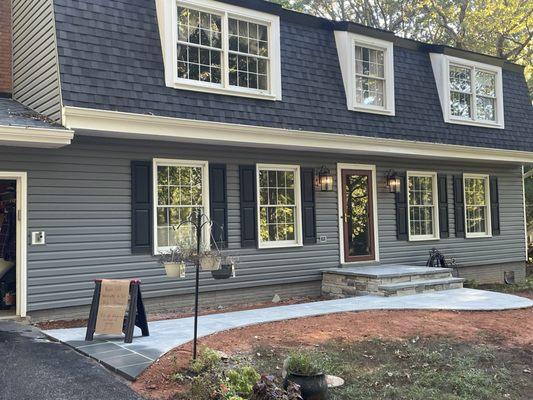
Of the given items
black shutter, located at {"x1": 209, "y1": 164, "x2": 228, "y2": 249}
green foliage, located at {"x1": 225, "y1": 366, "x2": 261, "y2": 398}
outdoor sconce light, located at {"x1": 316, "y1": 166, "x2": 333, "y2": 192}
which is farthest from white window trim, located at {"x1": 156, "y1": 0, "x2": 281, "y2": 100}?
green foliage, located at {"x1": 225, "y1": 366, "x2": 261, "y2": 398}

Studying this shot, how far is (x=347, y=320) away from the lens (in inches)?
278

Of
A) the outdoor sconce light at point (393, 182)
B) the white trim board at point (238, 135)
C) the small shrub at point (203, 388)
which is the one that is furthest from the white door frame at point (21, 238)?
the outdoor sconce light at point (393, 182)

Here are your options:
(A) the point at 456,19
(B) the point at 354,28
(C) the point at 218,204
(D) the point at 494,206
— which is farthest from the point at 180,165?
(A) the point at 456,19

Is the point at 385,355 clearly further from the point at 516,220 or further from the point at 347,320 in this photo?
the point at 516,220

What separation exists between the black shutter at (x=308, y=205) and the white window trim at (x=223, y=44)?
1617 millimetres

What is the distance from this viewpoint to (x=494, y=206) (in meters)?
12.8

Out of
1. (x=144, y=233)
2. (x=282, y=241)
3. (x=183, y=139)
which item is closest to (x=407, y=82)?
(x=282, y=241)

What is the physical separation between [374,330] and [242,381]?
9.33ft

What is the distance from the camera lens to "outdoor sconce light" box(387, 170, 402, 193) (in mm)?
10646

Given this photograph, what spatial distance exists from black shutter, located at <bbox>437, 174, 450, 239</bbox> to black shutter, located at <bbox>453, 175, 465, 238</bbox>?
0.32m

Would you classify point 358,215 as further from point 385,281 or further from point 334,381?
point 334,381

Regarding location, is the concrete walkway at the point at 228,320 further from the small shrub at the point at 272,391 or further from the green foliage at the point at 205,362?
the small shrub at the point at 272,391

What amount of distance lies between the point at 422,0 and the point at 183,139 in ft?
41.5

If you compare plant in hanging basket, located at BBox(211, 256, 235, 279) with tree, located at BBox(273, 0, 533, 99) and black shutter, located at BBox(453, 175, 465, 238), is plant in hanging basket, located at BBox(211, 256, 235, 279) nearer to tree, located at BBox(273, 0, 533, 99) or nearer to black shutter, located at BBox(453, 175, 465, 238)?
black shutter, located at BBox(453, 175, 465, 238)
